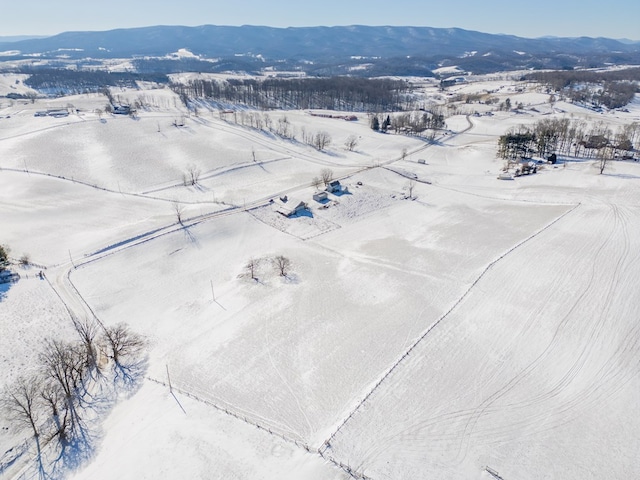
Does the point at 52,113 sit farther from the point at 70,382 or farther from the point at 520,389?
the point at 520,389

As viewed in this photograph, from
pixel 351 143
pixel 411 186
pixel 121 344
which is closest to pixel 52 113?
pixel 351 143

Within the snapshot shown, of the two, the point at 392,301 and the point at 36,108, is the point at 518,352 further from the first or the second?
the point at 36,108

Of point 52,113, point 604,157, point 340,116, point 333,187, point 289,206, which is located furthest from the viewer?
point 340,116

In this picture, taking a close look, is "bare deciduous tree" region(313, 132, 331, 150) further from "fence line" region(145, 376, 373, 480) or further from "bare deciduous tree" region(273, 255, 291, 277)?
"fence line" region(145, 376, 373, 480)

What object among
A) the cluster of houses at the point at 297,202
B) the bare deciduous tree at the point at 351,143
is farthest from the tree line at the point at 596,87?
the cluster of houses at the point at 297,202

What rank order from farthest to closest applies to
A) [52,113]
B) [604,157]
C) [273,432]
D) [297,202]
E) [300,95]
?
[300,95]
[52,113]
[604,157]
[297,202]
[273,432]

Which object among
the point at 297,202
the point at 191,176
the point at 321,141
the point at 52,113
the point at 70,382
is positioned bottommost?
the point at 70,382

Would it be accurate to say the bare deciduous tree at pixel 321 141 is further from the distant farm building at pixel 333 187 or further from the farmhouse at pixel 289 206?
the farmhouse at pixel 289 206
